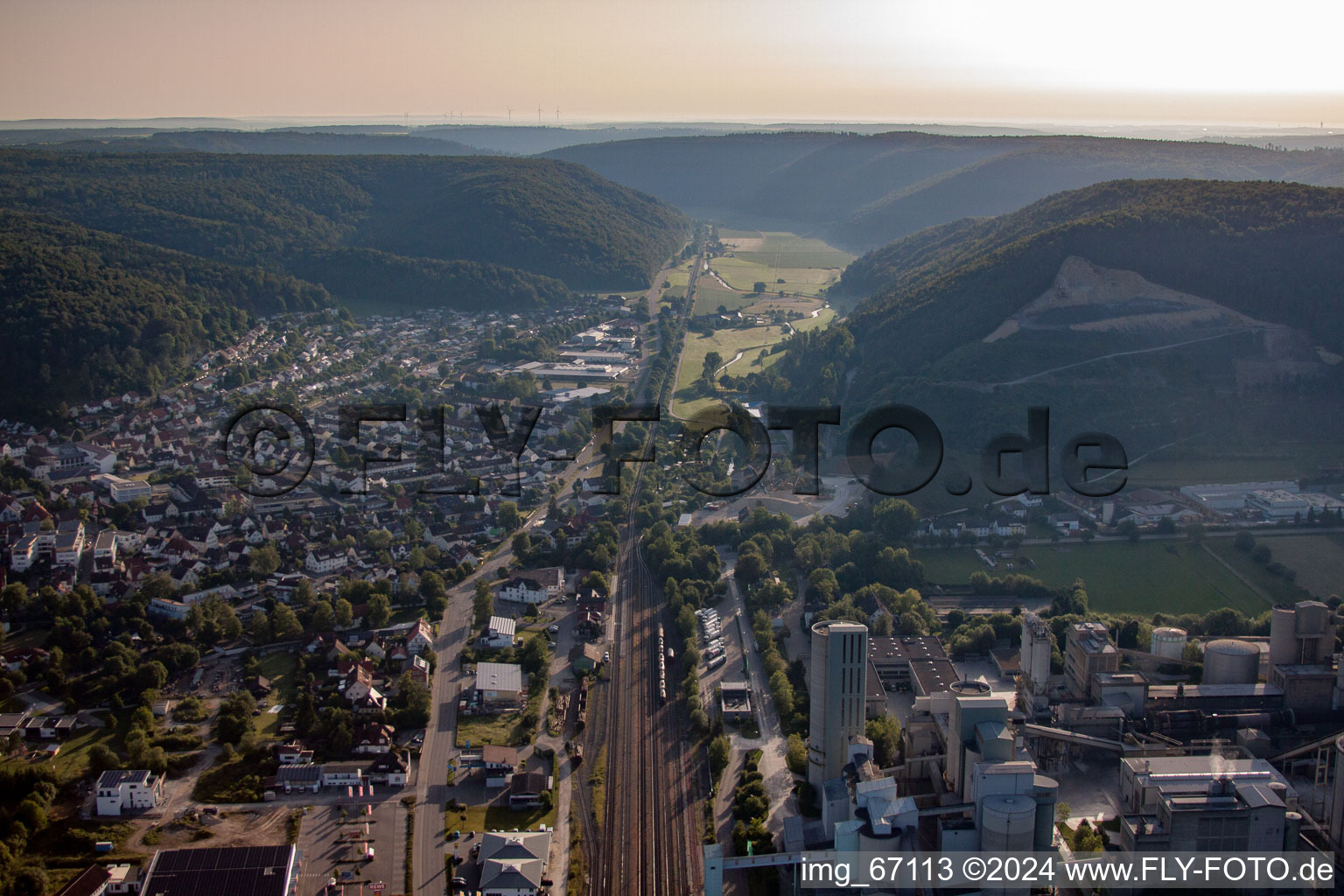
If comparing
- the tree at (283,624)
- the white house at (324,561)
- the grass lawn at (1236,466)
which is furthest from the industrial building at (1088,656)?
the white house at (324,561)

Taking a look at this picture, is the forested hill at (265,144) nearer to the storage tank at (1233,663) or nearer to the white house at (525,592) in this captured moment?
the white house at (525,592)

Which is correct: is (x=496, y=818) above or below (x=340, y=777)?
below

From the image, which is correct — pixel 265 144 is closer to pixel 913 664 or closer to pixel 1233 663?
pixel 913 664

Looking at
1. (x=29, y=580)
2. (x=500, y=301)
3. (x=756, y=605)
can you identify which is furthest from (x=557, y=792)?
(x=500, y=301)

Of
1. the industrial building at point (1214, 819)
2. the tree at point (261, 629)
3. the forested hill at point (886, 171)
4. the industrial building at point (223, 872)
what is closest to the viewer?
the industrial building at point (223, 872)

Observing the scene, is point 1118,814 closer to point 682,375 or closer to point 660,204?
point 682,375

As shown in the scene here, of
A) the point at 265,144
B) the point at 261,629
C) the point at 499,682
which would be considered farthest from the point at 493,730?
the point at 265,144

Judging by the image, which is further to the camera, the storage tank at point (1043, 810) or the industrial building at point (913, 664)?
the industrial building at point (913, 664)
